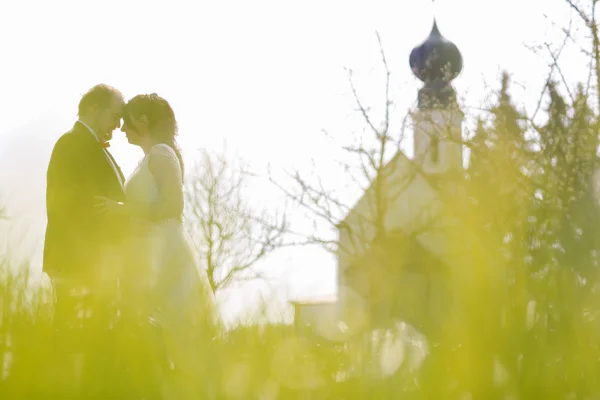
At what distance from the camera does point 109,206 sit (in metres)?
3.97

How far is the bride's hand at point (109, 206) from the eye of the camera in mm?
3939

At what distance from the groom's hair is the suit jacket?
0.15 m

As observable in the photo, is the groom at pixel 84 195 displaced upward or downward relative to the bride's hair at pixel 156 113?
downward

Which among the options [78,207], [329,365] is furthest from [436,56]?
[329,365]

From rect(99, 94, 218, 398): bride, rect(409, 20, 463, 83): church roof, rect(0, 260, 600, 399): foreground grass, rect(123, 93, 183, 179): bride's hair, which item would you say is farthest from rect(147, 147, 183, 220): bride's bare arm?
rect(409, 20, 463, 83): church roof

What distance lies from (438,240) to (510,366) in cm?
2819

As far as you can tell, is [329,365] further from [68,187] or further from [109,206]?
[68,187]

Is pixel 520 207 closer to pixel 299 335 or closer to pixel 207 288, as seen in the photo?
pixel 299 335

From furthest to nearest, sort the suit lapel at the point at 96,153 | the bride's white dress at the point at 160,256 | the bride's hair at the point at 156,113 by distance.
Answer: the suit lapel at the point at 96,153 → the bride's hair at the point at 156,113 → the bride's white dress at the point at 160,256

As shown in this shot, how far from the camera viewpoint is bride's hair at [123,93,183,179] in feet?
13.2

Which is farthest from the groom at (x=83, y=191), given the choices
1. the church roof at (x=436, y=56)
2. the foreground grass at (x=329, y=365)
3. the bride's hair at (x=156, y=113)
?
the church roof at (x=436, y=56)

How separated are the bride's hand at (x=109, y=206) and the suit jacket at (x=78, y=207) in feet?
0.19

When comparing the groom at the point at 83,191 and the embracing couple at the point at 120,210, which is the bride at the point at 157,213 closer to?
the embracing couple at the point at 120,210

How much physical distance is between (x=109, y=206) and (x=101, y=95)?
728mm
